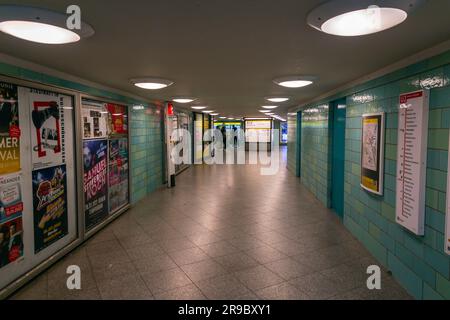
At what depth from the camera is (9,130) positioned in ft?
8.86

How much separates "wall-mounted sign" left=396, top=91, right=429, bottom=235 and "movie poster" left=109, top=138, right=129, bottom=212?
4.21 metres

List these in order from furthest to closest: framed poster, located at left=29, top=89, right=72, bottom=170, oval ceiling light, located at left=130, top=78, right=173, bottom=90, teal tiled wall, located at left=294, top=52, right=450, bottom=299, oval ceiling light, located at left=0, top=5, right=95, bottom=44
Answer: oval ceiling light, located at left=130, top=78, right=173, bottom=90, framed poster, located at left=29, top=89, right=72, bottom=170, teal tiled wall, located at left=294, top=52, right=450, bottom=299, oval ceiling light, located at left=0, top=5, right=95, bottom=44

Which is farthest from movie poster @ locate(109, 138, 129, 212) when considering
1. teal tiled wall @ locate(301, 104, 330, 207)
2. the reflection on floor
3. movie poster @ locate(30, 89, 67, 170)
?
teal tiled wall @ locate(301, 104, 330, 207)

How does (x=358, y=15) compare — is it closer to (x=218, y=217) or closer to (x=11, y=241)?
(x=11, y=241)

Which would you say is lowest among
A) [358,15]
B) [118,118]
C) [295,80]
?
[118,118]

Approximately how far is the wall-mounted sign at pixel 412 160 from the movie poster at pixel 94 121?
12.7 ft

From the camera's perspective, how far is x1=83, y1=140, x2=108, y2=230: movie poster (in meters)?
4.16

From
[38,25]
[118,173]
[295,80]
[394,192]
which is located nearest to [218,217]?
[118,173]

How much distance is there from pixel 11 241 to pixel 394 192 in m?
3.86

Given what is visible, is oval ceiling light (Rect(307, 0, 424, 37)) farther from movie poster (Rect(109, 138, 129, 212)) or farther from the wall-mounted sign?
movie poster (Rect(109, 138, 129, 212))

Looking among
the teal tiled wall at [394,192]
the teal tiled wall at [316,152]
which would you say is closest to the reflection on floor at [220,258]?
the teal tiled wall at [394,192]
